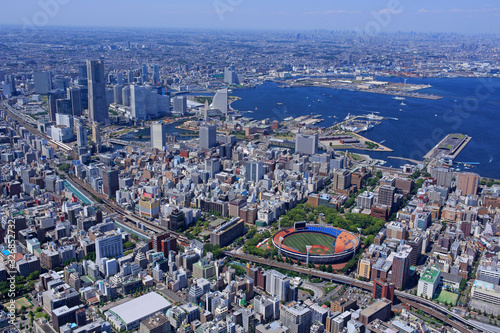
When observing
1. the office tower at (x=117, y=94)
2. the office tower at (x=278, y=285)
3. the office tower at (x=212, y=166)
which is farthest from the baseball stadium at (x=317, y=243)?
the office tower at (x=117, y=94)

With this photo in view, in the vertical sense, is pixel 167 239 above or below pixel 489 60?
below

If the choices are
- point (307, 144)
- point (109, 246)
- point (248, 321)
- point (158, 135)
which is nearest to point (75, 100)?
point (158, 135)

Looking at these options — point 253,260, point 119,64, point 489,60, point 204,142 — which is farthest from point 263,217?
point 489,60

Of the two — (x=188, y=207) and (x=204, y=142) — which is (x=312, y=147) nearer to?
(x=204, y=142)

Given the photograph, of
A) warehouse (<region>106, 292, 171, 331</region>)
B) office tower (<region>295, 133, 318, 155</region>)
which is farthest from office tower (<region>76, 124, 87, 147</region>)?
warehouse (<region>106, 292, 171, 331</region>)

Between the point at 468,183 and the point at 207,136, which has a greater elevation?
the point at 207,136

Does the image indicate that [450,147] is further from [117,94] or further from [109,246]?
[117,94]

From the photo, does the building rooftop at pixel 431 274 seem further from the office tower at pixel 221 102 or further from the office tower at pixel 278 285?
the office tower at pixel 221 102
